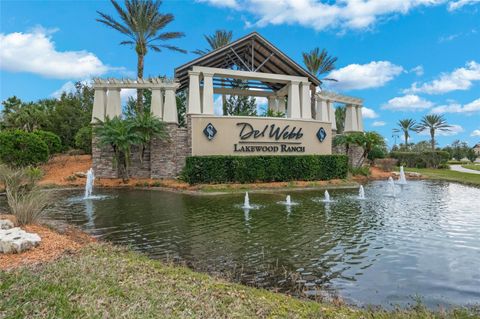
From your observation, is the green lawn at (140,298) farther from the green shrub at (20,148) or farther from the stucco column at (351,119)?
the stucco column at (351,119)

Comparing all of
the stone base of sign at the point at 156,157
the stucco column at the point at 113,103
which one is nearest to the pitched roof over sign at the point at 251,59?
the stucco column at the point at 113,103

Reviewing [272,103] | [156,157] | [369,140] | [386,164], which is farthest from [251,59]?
[386,164]

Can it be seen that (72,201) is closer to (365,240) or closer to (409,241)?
(365,240)

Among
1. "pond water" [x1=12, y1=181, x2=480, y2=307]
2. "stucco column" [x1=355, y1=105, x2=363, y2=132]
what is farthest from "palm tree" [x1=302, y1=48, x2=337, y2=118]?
"pond water" [x1=12, y1=181, x2=480, y2=307]

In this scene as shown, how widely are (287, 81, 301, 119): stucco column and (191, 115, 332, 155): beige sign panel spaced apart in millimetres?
1917

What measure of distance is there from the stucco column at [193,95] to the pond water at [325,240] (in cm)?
973

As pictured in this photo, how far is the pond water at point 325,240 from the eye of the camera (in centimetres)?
484

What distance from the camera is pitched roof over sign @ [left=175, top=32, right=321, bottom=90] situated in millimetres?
22766

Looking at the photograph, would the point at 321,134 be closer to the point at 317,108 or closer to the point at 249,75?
the point at 317,108

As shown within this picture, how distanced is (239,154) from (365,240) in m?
13.8

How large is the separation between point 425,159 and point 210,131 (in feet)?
88.3

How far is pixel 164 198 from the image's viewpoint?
47.8ft

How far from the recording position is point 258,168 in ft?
62.1

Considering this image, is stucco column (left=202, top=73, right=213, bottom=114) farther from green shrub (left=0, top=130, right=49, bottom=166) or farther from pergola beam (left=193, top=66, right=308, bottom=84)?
green shrub (left=0, top=130, right=49, bottom=166)
